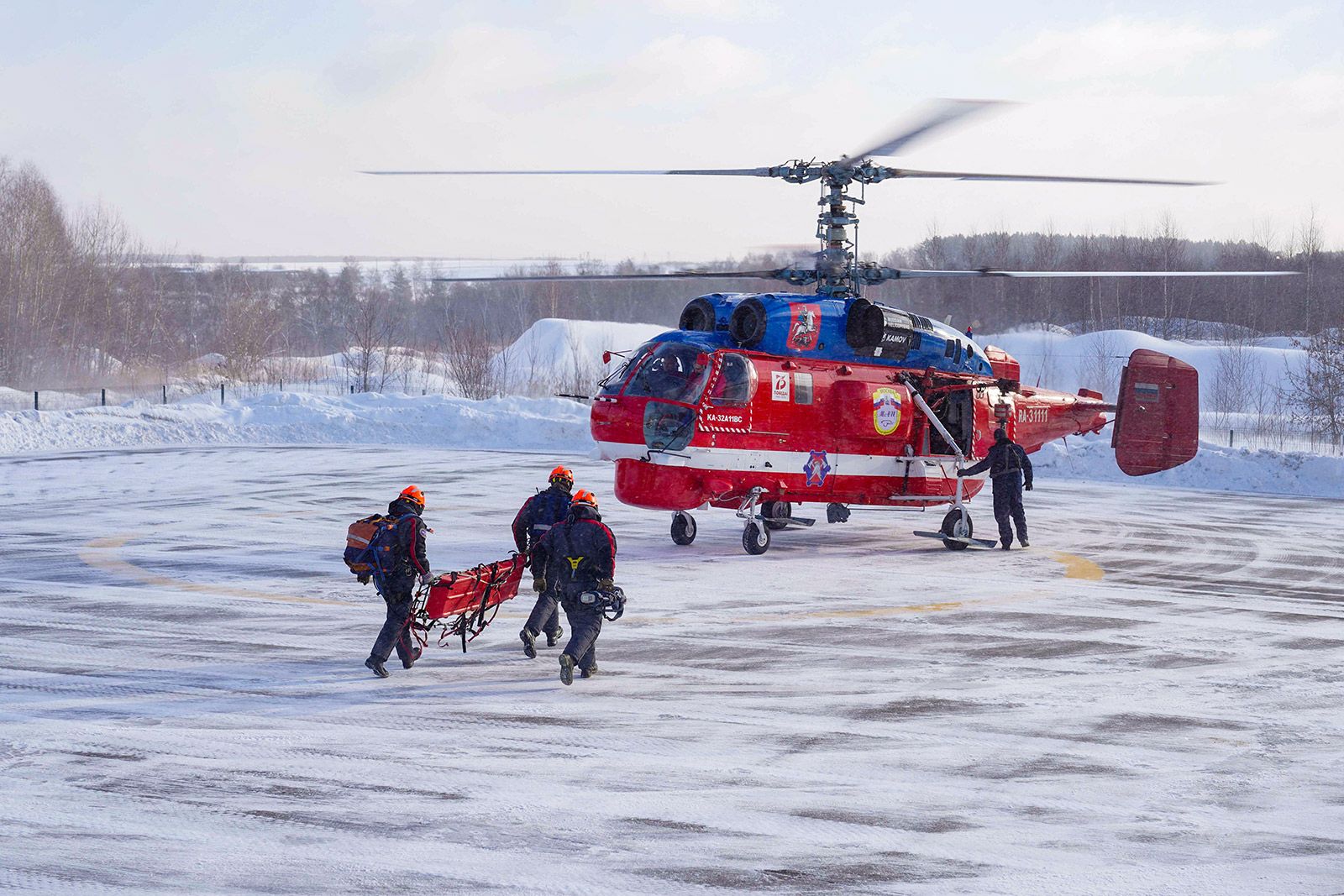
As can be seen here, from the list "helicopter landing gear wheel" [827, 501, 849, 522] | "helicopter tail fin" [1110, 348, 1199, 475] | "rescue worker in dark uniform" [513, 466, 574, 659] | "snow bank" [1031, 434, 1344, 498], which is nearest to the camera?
"rescue worker in dark uniform" [513, 466, 574, 659]

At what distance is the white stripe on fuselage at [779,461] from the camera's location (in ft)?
48.9

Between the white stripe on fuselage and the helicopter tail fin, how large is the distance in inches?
151

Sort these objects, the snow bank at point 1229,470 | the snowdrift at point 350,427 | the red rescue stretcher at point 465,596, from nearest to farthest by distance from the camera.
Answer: the red rescue stretcher at point 465,596 → the snow bank at point 1229,470 → the snowdrift at point 350,427

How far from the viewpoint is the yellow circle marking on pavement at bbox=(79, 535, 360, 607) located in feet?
41.7

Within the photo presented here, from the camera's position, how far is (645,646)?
1077cm

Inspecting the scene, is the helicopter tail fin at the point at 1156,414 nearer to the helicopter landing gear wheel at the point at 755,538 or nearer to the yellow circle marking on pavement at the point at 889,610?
the yellow circle marking on pavement at the point at 889,610

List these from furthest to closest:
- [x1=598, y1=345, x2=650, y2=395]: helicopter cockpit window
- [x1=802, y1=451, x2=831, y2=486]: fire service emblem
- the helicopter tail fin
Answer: the helicopter tail fin → [x1=802, y1=451, x2=831, y2=486]: fire service emblem → [x1=598, y1=345, x2=650, y2=395]: helicopter cockpit window

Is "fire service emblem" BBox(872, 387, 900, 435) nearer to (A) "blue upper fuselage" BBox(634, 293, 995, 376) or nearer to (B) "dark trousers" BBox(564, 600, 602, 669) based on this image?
(A) "blue upper fuselage" BBox(634, 293, 995, 376)

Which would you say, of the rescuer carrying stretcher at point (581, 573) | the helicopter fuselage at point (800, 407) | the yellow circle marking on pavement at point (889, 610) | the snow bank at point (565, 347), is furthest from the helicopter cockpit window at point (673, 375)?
the snow bank at point (565, 347)

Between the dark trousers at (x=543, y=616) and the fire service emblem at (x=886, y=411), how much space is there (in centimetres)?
744

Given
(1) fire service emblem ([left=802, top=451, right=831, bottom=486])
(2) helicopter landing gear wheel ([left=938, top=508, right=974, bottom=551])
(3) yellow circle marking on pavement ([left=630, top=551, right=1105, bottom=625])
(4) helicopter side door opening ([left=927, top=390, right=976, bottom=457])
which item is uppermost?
(4) helicopter side door opening ([left=927, top=390, right=976, bottom=457])

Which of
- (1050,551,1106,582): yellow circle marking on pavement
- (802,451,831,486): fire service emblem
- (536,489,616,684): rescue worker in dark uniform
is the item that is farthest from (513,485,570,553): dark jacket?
(1050,551,1106,582): yellow circle marking on pavement

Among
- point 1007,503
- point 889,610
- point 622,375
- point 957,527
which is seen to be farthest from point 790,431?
point 889,610

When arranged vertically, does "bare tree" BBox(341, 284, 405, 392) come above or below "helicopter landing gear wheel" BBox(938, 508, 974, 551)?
above
